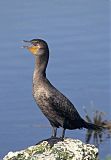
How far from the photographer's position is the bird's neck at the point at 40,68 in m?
5.84

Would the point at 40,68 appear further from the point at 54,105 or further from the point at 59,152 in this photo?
the point at 59,152

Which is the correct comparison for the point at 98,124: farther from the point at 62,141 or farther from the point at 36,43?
the point at 62,141

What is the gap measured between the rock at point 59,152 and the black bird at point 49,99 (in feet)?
2.26

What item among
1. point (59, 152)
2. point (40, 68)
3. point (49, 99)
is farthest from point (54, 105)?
point (59, 152)

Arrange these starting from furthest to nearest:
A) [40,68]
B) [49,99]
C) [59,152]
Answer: [40,68] → [49,99] → [59,152]

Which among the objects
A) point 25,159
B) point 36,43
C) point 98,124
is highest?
point 36,43

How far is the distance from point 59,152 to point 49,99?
0.91 metres

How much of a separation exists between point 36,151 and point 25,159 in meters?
0.17

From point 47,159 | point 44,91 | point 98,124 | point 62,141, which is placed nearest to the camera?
point 47,159

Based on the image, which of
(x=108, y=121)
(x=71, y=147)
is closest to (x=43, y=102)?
(x=71, y=147)

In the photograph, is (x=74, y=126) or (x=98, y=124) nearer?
(x=74, y=126)

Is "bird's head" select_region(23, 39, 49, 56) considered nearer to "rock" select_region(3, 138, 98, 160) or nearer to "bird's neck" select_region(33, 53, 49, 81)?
"bird's neck" select_region(33, 53, 49, 81)

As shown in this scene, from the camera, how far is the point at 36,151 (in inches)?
198

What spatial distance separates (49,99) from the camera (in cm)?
579
